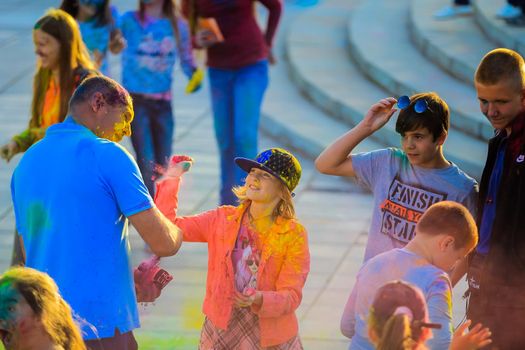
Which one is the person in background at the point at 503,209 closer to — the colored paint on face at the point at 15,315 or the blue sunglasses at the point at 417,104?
the blue sunglasses at the point at 417,104

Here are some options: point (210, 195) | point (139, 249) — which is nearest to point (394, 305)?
point (139, 249)

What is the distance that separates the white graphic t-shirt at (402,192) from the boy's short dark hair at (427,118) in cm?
19

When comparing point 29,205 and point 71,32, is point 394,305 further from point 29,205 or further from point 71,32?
point 71,32

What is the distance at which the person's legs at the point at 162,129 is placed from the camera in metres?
8.77

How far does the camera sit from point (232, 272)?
5.29 meters

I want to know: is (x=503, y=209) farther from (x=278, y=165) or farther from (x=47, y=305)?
(x=47, y=305)

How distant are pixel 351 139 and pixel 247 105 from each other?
3243 millimetres

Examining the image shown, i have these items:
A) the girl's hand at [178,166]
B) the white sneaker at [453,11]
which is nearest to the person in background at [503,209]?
the girl's hand at [178,166]

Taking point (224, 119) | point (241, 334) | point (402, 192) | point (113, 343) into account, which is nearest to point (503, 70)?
point (402, 192)

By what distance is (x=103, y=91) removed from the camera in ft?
16.4

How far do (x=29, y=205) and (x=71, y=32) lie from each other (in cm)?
226

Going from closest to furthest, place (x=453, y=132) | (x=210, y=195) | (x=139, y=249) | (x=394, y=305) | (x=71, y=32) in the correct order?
(x=394, y=305), (x=71, y=32), (x=139, y=249), (x=210, y=195), (x=453, y=132)

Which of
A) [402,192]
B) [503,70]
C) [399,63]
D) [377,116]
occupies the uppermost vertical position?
[503,70]

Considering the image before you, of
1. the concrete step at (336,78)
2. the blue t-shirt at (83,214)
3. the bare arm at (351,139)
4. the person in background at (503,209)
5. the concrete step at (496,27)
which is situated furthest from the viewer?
the concrete step at (496,27)
